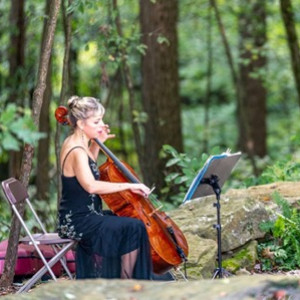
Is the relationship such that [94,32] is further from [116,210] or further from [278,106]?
[278,106]

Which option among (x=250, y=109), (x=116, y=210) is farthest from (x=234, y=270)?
(x=250, y=109)

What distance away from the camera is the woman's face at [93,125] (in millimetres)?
6500

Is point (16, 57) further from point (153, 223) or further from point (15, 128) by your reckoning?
point (15, 128)

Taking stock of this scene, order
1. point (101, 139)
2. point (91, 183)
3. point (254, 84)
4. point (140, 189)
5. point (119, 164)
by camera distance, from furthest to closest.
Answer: point (254, 84)
point (101, 139)
point (119, 164)
point (91, 183)
point (140, 189)

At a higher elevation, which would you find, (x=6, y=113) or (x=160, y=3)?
(x=160, y=3)

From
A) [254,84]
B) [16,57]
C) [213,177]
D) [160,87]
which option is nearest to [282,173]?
[160,87]

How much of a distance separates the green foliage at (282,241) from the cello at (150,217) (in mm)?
1963

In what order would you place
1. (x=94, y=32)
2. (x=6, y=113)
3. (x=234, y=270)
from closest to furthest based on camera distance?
(x=6, y=113), (x=234, y=270), (x=94, y=32)

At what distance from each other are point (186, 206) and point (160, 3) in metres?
4.09

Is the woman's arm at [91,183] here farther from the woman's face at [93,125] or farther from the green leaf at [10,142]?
the green leaf at [10,142]

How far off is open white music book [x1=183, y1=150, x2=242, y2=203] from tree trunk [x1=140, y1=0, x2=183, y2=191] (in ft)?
16.4

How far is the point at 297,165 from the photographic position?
1110cm

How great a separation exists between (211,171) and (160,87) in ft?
18.2

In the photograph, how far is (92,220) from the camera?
6.48m
